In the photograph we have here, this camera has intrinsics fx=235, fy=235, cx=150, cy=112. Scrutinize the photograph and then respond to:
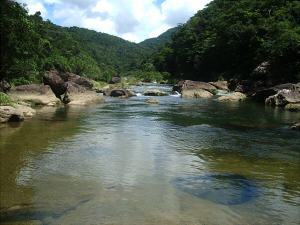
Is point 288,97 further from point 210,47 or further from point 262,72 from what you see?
point 210,47

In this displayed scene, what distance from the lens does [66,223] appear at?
2.68 meters

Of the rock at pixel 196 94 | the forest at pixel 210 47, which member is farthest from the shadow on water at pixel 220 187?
the rock at pixel 196 94

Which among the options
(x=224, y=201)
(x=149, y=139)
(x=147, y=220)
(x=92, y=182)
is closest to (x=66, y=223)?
(x=147, y=220)

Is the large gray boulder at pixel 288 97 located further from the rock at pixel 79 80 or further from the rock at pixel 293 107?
the rock at pixel 79 80

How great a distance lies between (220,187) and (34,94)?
14844 millimetres

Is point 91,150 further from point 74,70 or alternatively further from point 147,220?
point 74,70

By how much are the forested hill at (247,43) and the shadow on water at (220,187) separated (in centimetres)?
1947

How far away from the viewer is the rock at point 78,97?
17188 millimetres

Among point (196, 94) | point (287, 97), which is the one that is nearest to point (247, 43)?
point (196, 94)

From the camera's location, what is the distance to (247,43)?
36.2 m

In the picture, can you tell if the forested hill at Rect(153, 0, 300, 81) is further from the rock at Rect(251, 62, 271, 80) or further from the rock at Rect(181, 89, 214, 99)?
the rock at Rect(181, 89, 214, 99)

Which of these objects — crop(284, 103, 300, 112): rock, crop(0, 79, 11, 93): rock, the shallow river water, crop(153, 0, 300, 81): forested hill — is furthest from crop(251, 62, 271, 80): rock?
crop(0, 79, 11, 93): rock

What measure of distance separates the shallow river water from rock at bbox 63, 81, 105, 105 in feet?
32.0

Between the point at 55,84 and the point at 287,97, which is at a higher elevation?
the point at 55,84
